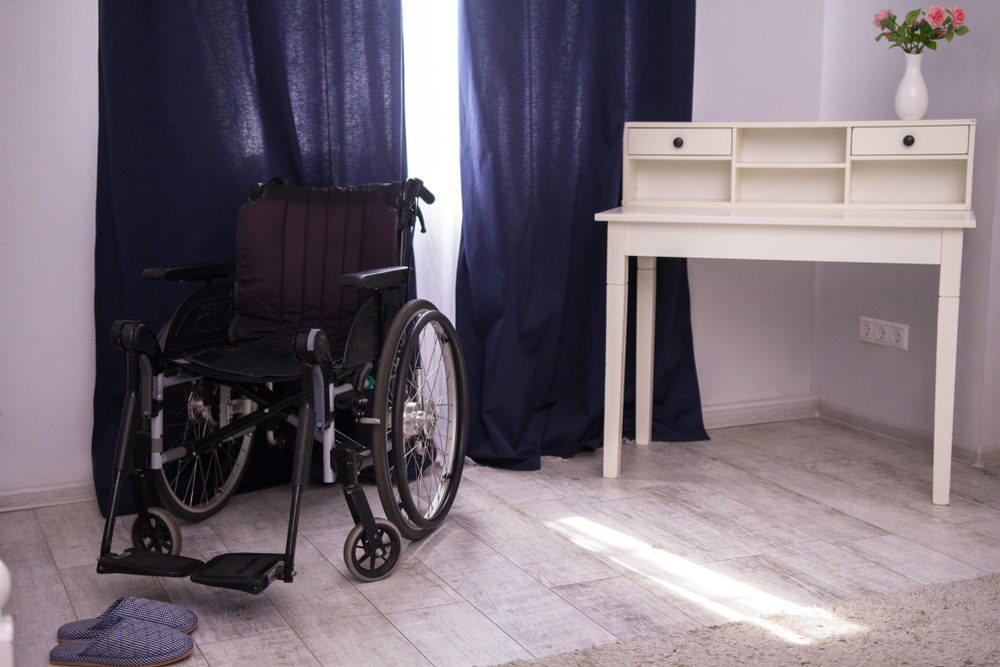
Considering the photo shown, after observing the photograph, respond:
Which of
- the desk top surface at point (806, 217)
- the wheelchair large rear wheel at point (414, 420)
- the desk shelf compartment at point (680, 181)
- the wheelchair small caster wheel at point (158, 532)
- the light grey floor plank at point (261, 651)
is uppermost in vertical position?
the desk shelf compartment at point (680, 181)

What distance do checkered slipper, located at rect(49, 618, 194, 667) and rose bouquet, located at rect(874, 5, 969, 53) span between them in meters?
2.22

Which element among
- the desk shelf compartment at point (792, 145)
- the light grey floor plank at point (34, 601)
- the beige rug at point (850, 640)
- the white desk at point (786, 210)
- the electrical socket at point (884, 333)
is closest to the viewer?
the beige rug at point (850, 640)

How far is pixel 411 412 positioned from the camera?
7.50 ft

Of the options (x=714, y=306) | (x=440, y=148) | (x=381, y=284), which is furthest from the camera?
(x=714, y=306)

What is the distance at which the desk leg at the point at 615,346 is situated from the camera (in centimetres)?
267

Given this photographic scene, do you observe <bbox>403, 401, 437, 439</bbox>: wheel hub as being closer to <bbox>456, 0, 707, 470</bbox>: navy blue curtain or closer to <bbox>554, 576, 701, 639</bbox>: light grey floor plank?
<bbox>554, 576, 701, 639</bbox>: light grey floor plank

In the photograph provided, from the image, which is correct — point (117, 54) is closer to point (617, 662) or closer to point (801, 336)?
point (617, 662)

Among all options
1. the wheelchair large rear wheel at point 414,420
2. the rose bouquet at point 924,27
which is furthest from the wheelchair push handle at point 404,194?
the rose bouquet at point 924,27

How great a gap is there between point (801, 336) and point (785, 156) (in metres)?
0.67

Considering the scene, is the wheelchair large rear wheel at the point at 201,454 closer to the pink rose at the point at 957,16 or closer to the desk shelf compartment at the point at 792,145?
the desk shelf compartment at the point at 792,145

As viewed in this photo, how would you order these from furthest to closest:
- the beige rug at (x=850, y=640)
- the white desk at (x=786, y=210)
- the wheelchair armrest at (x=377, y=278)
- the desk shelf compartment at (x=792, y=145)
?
1. the desk shelf compartment at (x=792, y=145)
2. the white desk at (x=786, y=210)
3. the wheelchair armrest at (x=377, y=278)
4. the beige rug at (x=850, y=640)

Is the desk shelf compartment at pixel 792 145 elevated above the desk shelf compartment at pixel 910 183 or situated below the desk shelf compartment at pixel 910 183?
above

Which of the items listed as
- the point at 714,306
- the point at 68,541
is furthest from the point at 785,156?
the point at 68,541

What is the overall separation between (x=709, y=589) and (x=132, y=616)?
3.56 ft
